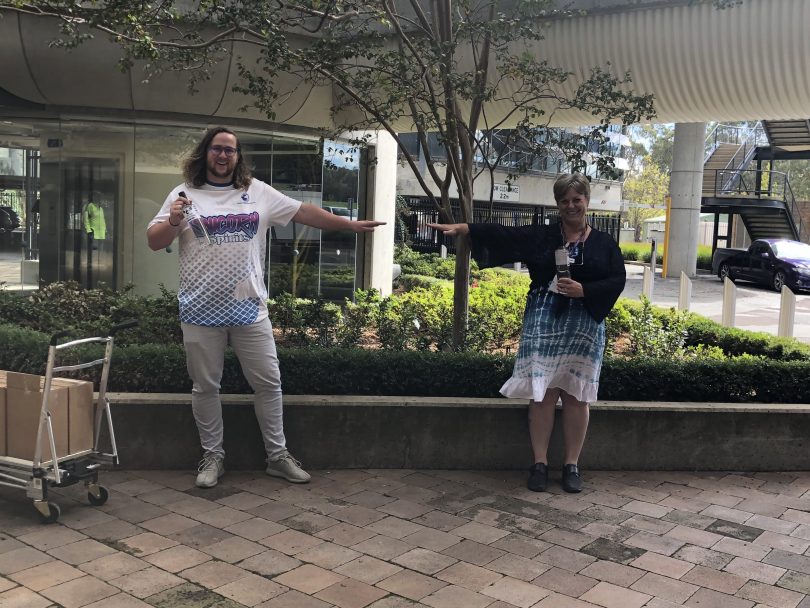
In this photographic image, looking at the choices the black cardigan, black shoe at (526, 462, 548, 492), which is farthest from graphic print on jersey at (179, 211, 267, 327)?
black shoe at (526, 462, 548, 492)

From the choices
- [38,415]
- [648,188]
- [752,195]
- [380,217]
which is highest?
[648,188]

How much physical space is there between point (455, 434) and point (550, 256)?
128cm

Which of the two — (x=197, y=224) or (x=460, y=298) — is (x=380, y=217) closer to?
(x=460, y=298)

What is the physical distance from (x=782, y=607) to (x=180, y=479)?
3229mm

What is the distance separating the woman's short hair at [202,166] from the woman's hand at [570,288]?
1860 mm

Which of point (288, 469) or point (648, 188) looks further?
point (648, 188)

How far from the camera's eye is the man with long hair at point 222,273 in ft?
14.9

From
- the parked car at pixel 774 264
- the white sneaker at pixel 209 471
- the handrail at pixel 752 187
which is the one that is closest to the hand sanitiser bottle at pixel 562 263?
the white sneaker at pixel 209 471

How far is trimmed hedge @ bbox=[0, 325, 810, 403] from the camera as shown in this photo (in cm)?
530

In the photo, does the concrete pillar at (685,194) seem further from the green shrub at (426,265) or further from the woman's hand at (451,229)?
the woman's hand at (451,229)

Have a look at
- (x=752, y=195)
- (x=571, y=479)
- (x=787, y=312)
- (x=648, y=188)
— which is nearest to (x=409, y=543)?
(x=571, y=479)

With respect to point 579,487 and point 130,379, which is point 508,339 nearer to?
point 579,487

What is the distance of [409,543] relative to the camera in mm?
4020

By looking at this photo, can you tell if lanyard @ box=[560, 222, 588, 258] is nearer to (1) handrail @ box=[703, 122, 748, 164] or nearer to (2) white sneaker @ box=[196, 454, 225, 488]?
(2) white sneaker @ box=[196, 454, 225, 488]
